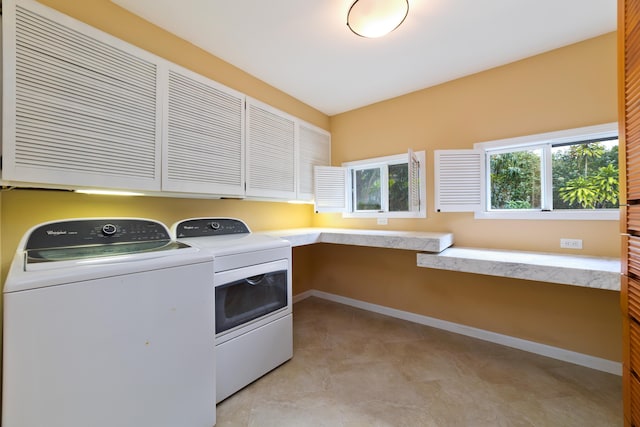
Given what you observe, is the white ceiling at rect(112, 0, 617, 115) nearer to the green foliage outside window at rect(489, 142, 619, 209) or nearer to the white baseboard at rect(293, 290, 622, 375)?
the green foliage outside window at rect(489, 142, 619, 209)

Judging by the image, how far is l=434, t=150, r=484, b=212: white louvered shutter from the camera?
2.33m

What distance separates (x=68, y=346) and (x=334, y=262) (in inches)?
107

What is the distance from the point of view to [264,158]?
244 cm

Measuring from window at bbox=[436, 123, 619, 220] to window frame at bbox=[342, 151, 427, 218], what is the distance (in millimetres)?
285

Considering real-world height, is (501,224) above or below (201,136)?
below

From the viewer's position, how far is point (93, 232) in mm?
1404

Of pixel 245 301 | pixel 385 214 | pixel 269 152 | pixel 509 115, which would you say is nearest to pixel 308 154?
pixel 269 152

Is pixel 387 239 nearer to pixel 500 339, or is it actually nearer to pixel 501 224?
pixel 501 224

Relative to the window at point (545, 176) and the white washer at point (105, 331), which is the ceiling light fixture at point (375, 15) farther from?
the white washer at point (105, 331)

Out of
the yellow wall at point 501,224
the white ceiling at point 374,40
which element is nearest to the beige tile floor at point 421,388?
the yellow wall at point 501,224

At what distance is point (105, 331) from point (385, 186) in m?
2.87

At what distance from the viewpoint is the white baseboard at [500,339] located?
1.86 meters

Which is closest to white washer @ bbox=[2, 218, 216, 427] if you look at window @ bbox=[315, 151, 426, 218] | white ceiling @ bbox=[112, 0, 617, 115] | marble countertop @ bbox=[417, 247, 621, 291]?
white ceiling @ bbox=[112, 0, 617, 115]

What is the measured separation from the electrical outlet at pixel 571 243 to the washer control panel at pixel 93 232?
3.11 m
